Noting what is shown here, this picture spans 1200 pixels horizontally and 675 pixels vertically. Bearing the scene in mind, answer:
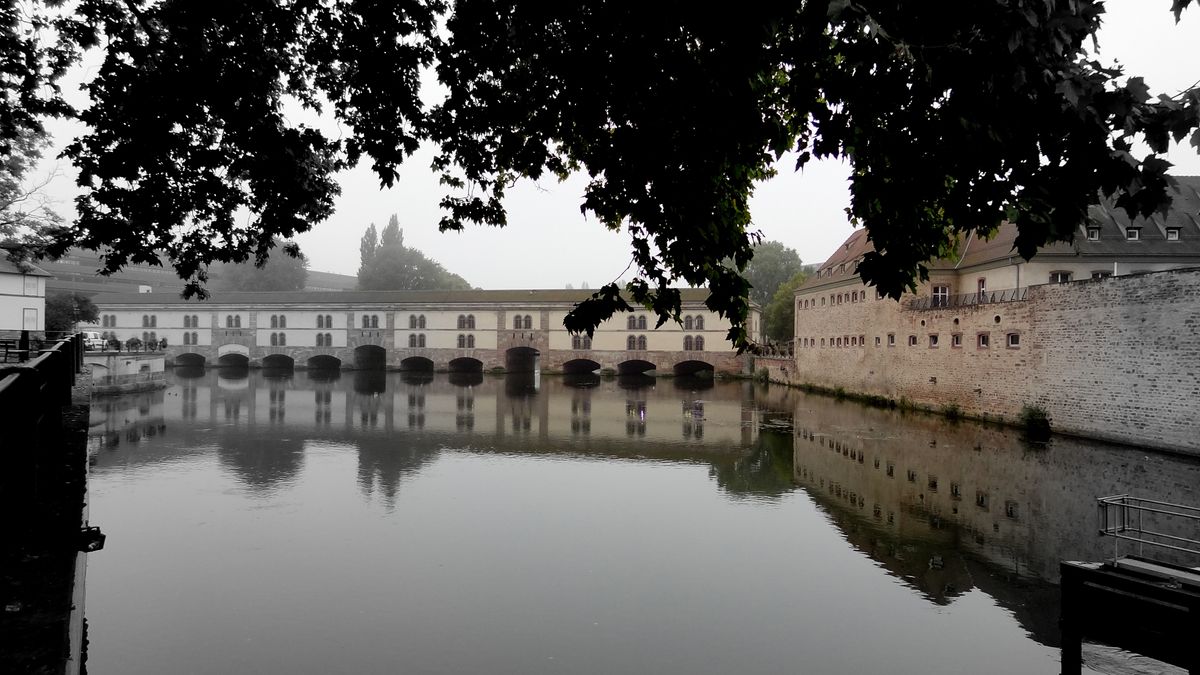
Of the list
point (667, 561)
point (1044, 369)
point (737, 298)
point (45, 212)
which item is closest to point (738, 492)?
point (667, 561)

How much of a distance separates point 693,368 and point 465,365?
19129mm

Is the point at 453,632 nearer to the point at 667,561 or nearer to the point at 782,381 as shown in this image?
the point at 667,561

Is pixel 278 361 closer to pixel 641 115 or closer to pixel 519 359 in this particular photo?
pixel 519 359

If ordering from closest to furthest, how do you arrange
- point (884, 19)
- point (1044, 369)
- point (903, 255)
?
1. point (884, 19)
2. point (903, 255)
3. point (1044, 369)

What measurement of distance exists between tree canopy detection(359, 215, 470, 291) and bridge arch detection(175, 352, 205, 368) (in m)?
23.6

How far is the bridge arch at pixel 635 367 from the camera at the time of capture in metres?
53.9

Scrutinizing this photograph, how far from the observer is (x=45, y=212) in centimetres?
1475

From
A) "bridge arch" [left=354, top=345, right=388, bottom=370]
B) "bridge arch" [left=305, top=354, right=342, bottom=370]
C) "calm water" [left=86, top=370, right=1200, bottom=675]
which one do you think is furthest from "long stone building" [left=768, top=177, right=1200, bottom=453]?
"bridge arch" [left=305, top=354, right=342, bottom=370]

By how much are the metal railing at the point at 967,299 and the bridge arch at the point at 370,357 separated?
138 ft

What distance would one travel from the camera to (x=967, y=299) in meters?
28.2

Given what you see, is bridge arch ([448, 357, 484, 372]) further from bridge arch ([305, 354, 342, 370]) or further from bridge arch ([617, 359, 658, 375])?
bridge arch ([617, 359, 658, 375])

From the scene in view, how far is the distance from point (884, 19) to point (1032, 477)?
15979mm

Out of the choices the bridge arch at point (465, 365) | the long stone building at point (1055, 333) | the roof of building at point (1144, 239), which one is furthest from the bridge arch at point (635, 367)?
the roof of building at point (1144, 239)

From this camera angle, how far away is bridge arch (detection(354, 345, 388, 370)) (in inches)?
2301
